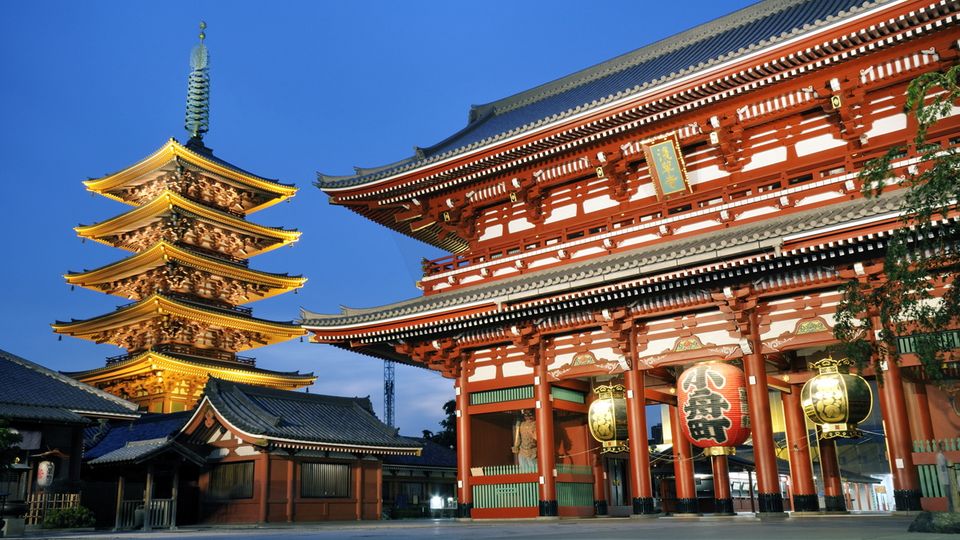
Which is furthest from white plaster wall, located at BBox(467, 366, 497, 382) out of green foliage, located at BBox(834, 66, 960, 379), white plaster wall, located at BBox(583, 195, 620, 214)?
green foliage, located at BBox(834, 66, 960, 379)

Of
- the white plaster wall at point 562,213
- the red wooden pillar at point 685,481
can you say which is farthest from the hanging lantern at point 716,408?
the white plaster wall at point 562,213

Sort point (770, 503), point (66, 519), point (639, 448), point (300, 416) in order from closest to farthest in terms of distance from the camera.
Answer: point (770, 503) → point (639, 448) → point (66, 519) → point (300, 416)

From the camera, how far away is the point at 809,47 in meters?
16.8

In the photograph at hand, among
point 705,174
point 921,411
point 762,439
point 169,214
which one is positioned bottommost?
point 762,439

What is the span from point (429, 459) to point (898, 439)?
96.9ft

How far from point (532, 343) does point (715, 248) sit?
6.21m

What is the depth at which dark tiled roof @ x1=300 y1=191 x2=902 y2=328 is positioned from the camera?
15867 millimetres

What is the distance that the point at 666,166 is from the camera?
1980 cm

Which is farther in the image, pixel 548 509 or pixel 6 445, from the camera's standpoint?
pixel 6 445

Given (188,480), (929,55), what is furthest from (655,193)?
(188,480)

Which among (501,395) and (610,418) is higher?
(501,395)

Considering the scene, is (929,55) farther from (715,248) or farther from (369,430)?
(369,430)

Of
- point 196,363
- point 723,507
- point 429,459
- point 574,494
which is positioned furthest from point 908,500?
point 196,363

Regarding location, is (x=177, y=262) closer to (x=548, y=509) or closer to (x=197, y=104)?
(x=197, y=104)
